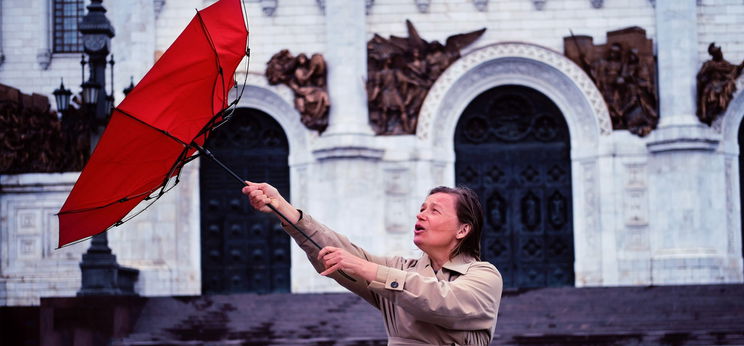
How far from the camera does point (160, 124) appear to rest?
476cm

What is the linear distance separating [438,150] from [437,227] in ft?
64.7

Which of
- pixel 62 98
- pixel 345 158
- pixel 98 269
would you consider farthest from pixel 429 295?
pixel 345 158

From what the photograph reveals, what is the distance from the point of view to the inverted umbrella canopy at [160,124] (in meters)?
4.73

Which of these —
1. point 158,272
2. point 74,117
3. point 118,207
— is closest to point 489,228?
point 158,272

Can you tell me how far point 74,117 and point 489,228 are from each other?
850cm

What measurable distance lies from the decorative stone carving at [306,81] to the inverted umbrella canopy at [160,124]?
18639mm

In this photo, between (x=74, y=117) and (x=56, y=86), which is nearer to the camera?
(x=74, y=117)

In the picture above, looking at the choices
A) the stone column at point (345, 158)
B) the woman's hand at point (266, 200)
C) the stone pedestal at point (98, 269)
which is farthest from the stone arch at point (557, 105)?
the woman's hand at point (266, 200)

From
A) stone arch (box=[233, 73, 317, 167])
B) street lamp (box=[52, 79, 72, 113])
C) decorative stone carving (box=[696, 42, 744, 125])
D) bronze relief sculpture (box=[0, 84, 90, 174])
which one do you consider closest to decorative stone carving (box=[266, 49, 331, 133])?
stone arch (box=[233, 73, 317, 167])

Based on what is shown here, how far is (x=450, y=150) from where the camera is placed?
24375mm

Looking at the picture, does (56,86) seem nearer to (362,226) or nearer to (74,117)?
(74,117)

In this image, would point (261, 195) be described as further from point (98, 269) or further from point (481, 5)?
point (481, 5)

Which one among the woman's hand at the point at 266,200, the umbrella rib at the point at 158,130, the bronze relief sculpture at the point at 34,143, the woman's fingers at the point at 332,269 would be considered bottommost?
the woman's fingers at the point at 332,269

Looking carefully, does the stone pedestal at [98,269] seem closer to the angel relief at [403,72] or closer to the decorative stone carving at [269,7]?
the angel relief at [403,72]
